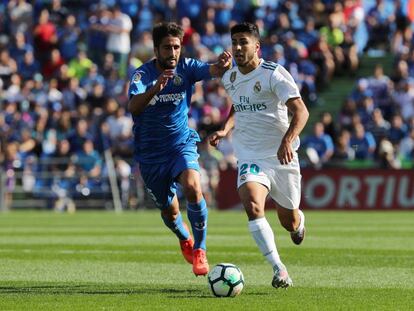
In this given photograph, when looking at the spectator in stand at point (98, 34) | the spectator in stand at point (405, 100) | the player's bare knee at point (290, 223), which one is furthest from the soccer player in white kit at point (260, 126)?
the spectator in stand at point (98, 34)

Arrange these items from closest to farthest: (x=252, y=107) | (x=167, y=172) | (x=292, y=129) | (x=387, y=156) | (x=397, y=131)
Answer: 1. (x=292, y=129)
2. (x=252, y=107)
3. (x=167, y=172)
4. (x=387, y=156)
5. (x=397, y=131)

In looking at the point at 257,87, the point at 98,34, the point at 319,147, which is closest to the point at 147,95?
the point at 257,87

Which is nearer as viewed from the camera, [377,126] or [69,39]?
[377,126]

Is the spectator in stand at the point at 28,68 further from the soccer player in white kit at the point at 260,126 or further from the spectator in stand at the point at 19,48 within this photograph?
the soccer player in white kit at the point at 260,126

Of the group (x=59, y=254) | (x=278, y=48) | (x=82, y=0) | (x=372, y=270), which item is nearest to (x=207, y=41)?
(x=278, y=48)

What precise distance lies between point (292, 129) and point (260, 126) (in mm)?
632

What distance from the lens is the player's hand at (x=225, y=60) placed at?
35.9 ft

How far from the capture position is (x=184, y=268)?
12484mm

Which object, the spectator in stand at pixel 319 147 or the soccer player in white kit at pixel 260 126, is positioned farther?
the spectator in stand at pixel 319 147

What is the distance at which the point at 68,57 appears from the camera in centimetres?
3350

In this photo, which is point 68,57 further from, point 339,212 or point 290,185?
point 290,185

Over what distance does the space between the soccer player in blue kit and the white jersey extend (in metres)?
0.35

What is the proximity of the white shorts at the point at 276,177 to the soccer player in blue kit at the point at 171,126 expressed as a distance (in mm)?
803

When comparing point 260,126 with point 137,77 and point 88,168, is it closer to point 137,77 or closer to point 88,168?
point 137,77
